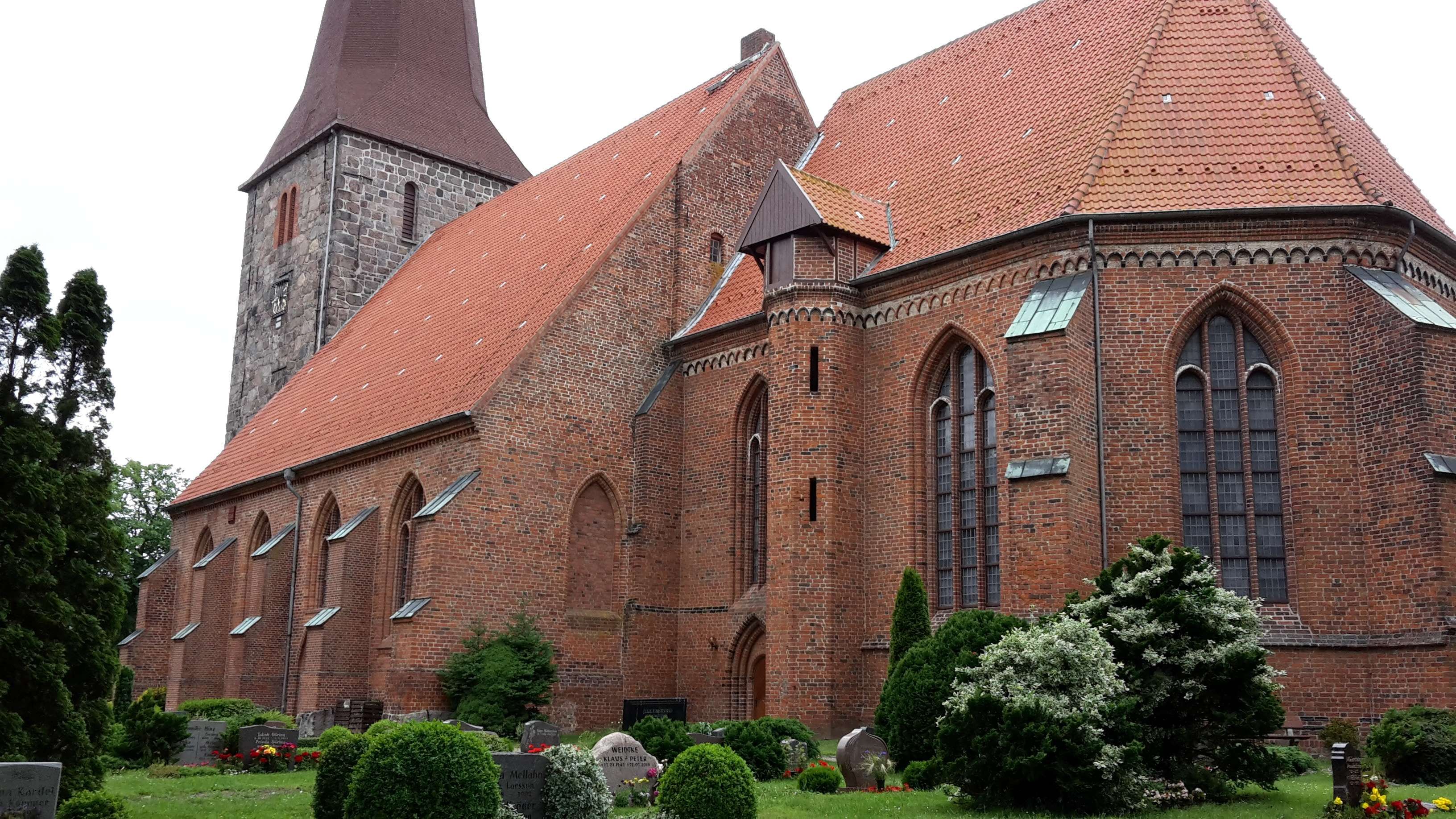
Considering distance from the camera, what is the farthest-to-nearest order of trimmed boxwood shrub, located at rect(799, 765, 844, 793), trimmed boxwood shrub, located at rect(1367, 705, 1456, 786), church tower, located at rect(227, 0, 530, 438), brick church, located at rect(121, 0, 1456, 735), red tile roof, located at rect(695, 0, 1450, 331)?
church tower, located at rect(227, 0, 530, 438), red tile roof, located at rect(695, 0, 1450, 331), brick church, located at rect(121, 0, 1456, 735), trimmed boxwood shrub, located at rect(799, 765, 844, 793), trimmed boxwood shrub, located at rect(1367, 705, 1456, 786)

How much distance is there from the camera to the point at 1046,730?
12289 mm

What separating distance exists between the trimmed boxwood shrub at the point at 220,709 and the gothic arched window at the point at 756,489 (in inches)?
366

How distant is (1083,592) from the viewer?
17516 mm

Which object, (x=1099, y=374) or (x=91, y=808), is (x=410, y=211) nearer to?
(x=1099, y=374)

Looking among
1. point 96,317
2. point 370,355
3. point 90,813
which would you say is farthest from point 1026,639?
point 370,355

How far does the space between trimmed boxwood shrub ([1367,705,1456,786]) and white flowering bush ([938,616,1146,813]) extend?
367 centimetres

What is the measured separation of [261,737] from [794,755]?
780cm

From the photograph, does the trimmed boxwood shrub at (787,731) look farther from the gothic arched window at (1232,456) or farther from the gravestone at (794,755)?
the gothic arched window at (1232,456)

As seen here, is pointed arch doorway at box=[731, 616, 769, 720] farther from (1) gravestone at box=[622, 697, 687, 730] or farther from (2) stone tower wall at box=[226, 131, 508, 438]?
(2) stone tower wall at box=[226, 131, 508, 438]

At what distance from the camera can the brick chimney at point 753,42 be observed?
30375 mm

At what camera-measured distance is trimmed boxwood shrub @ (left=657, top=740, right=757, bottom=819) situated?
1148 cm

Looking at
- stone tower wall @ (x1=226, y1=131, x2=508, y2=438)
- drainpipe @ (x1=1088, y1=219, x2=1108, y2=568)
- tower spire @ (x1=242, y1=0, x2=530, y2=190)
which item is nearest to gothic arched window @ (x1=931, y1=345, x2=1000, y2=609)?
drainpipe @ (x1=1088, y1=219, x2=1108, y2=568)

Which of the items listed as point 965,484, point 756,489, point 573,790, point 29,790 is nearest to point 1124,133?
point 965,484

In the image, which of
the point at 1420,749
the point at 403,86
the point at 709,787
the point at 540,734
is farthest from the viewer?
the point at 403,86
